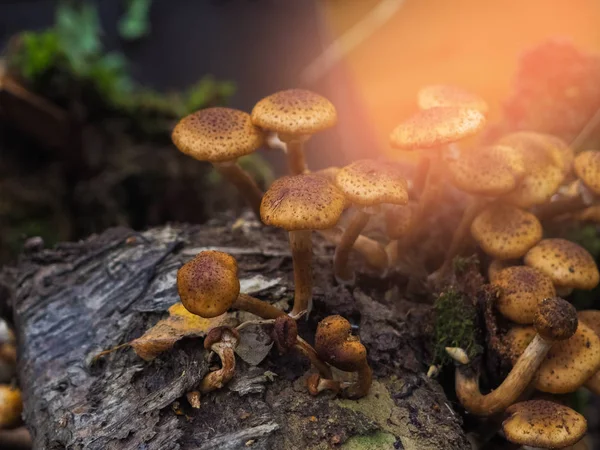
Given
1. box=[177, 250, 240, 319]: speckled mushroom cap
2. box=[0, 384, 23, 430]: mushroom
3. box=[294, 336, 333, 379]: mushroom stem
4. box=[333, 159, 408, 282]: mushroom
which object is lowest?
box=[0, 384, 23, 430]: mushroom

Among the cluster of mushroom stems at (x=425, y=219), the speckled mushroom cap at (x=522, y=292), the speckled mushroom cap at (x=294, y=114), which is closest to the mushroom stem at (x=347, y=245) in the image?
the cluster of mushroom stems at (x=425, y=219)

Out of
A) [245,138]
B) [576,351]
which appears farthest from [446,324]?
[245,138]

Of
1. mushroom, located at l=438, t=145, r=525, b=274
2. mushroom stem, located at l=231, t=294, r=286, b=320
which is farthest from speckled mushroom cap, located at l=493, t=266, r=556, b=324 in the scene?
mushroom stem, located at l=231, t=294, r=286, b=320

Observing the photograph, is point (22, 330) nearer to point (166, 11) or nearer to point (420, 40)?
point (420, 40)

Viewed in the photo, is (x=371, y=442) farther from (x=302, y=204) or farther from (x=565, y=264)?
(x=565, y=264)

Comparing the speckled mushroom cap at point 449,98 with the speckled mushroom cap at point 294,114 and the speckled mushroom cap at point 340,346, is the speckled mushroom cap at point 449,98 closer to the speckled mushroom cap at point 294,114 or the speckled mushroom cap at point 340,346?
the speckled mushroom cap at point 294,114

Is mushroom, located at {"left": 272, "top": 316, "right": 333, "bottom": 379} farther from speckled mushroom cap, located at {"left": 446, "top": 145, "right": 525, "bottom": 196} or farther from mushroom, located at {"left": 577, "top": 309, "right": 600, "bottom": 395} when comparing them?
mushroom, located at {"left": 577, "top": 309, "right": 600, "bottom": 395}
